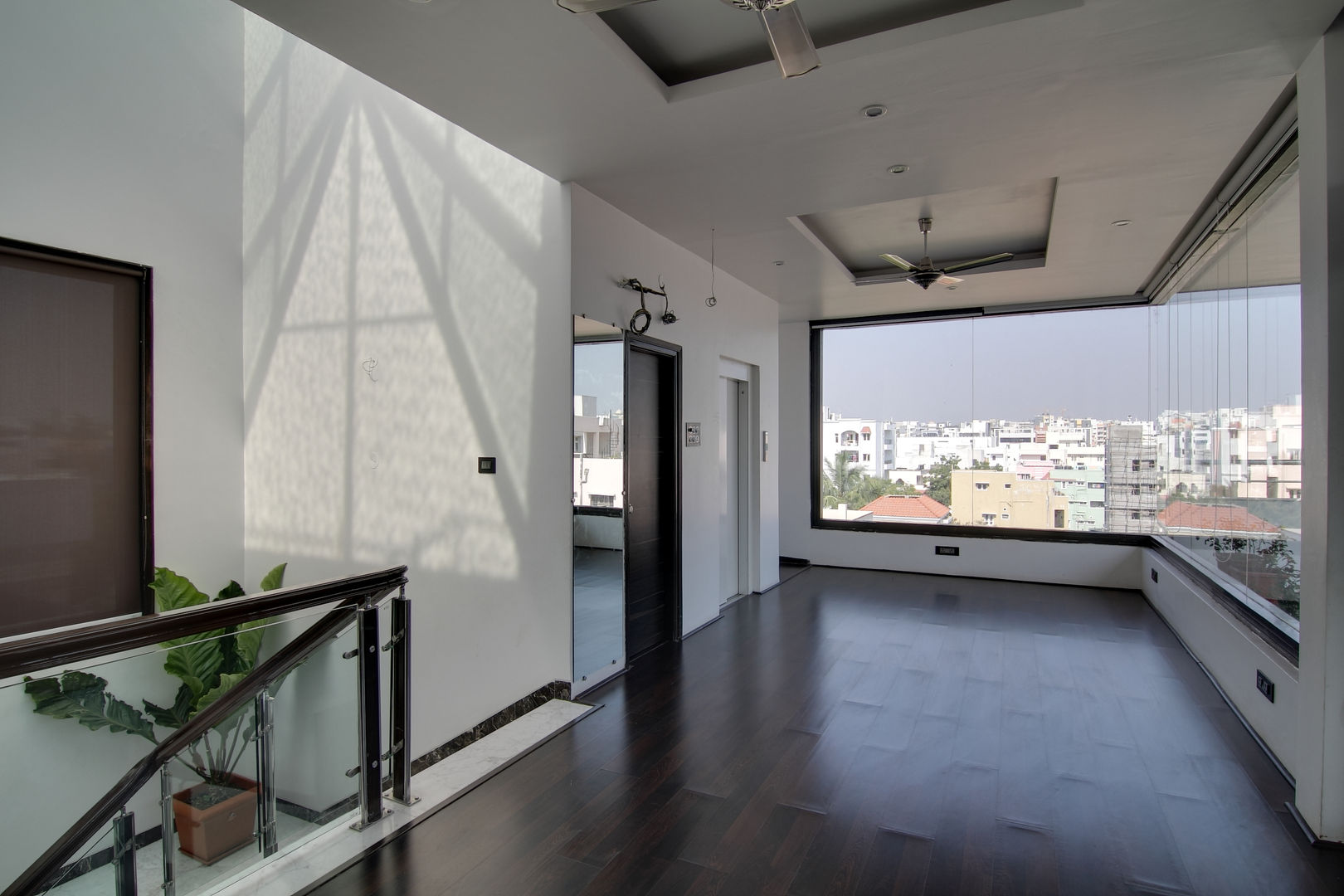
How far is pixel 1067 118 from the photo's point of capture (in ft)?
10.5

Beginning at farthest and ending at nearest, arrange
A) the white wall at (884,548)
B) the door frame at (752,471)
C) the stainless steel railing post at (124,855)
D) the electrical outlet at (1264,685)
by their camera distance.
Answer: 1. the white wall at (884,548)
2. the door frame at (752,471)
3. the electrical outlet at (1264,685)
4. the stainless steel railing post at (124,855)

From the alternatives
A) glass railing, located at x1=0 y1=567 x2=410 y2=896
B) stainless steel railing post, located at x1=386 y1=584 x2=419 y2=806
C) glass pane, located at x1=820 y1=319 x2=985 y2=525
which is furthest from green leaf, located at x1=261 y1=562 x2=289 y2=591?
glass pane, located at x1=820 y1=319 x2=985 y2=525

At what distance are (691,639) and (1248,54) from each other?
4.42 metres

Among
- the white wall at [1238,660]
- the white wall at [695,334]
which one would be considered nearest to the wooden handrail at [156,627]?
the white wall at [695,334]

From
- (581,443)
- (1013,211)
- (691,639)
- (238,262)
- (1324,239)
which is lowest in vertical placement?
(691,639)

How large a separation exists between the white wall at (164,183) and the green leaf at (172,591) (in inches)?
11.4

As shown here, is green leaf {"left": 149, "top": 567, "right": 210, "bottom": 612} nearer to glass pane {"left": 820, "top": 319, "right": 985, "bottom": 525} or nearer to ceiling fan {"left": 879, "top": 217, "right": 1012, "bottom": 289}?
ceiling fan {"left": 879, "top": 217, "right": 1012, "bottom": 289}

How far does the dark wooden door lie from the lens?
15.6 feet

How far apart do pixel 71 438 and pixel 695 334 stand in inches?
156

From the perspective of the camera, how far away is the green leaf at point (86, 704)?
182 cm

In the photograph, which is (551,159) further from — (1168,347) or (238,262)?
(1168,347)

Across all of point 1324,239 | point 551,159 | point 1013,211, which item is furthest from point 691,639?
point 1324,239

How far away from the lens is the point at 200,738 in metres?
2.20

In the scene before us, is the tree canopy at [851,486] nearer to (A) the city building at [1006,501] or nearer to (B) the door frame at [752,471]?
(A) the city building at [1006,501]
